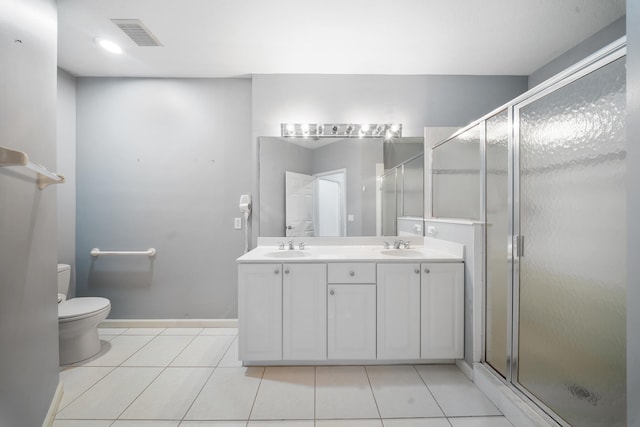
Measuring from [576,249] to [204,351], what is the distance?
8.07ft

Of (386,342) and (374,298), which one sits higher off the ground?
(374,298)

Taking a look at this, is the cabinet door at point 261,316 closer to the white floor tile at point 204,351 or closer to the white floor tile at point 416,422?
the white floor tile at point 204,351

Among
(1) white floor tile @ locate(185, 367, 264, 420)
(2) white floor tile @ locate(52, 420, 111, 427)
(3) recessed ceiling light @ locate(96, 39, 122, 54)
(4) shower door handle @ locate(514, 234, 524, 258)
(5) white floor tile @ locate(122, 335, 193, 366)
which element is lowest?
(2) white floor tile @ locate(52, 420, 111, 427)

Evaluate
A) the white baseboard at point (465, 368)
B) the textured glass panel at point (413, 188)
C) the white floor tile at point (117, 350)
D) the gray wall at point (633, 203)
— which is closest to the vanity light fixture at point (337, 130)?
the textured glass panel at point (413, 188)

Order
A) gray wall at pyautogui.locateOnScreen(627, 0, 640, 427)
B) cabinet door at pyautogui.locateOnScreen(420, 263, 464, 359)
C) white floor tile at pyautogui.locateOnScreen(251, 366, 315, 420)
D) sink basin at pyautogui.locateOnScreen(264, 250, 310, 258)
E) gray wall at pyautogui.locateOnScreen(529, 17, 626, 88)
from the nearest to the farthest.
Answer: gray wall at pyautogui.locateOnScreen(627, 0, 640, 427), white floor tile at pyautogui.locateOnScreen(251, 366, 315, 420), gray wall at pyautogui.locateOnScreen(529, 17, 626, 88), cabinet door at pyautogui.locateOnScreen(420, 263, 464, 359), sink basin at pyautogui.locateOnScreen(264, 250, 310, 258)

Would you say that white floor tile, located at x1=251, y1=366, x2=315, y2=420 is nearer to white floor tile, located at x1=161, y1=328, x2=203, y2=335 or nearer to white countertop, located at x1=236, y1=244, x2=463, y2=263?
white countertop, located at x1=236, y1=244, x2=463, y2=263

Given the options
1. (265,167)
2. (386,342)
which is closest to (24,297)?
(265,167)

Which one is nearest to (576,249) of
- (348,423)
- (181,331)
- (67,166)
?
(348,423)

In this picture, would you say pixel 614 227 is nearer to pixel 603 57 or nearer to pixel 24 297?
pixel 603 57

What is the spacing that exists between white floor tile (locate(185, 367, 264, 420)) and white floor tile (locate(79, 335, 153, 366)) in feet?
2.68

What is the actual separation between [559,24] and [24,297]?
11.4ft

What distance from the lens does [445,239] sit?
81.7 inches

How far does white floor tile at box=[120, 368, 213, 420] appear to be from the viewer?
1.45 m

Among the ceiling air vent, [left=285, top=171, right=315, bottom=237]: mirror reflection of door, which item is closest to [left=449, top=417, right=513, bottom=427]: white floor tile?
[left=285, top=171, right=315, bottom=237]: mirror reflection of door
